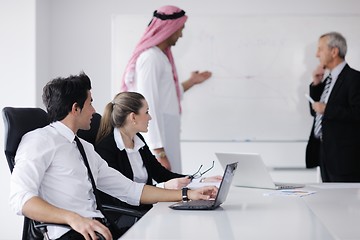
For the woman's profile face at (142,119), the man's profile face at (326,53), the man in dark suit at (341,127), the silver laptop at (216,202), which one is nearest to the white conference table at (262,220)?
the silver laptop at (216,202)

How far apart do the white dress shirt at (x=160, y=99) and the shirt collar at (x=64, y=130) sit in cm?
170

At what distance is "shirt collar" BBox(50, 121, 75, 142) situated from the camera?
2.68m

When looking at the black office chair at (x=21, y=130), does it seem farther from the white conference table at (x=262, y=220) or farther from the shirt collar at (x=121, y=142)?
the shirt collar at (x=121, y=142)

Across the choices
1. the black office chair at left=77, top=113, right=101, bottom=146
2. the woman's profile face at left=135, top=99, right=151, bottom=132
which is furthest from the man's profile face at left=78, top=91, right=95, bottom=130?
the woman's profile face at left=135, top=99, right=151, bottom=132

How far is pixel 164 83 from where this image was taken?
180 inches

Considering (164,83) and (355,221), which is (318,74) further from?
(355,221)

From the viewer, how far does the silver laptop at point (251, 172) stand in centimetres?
340

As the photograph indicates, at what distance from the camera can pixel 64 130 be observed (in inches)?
106

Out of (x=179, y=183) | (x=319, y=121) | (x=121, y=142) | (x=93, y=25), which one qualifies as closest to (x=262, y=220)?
(x=179, y=183)

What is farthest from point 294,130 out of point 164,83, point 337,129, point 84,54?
point 84,54

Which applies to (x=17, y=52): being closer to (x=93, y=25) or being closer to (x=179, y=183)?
(x=93, y=25)

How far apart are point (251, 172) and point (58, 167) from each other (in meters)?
1.25

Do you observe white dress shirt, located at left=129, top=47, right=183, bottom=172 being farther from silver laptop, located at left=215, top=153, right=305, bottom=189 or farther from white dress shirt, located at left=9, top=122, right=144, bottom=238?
white dress shirt, located at left=9, top=122, right=144, bottom=238

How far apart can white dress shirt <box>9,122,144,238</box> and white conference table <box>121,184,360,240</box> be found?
12.3 inches
